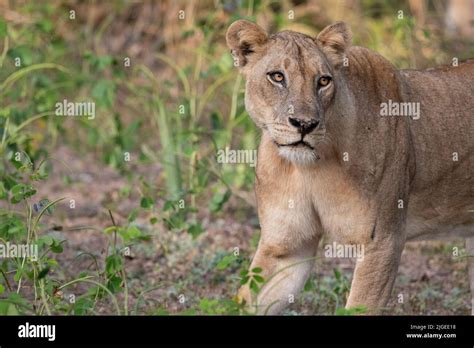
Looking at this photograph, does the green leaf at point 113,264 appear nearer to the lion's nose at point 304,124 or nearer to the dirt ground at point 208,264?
the dirt ground at point 208,264

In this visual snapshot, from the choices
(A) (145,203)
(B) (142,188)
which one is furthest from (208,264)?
(A) (145,203)

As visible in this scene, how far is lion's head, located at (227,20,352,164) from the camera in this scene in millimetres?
6047

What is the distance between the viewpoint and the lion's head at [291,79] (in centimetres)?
605

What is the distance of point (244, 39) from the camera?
6.57 meters

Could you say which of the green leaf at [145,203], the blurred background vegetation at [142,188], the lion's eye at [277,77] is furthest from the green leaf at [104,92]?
the lion's eye at [277,77]

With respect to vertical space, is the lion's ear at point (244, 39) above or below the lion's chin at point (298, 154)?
above

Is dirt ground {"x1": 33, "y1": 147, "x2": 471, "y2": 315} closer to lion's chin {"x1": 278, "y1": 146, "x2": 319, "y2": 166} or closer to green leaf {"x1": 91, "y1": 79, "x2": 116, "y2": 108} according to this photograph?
green leaf {"x1": 91, "y1": 79, "x2": 116, "y2": 108}

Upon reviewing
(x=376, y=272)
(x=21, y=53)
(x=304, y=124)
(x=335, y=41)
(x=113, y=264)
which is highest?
(x=21, y=53)

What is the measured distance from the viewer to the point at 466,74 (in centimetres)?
744

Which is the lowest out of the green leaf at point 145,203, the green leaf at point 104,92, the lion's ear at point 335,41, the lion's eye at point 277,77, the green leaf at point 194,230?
the green leaf at point 194,230

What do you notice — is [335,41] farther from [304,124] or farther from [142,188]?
[142,188]

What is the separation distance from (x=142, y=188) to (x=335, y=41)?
340 centimetres

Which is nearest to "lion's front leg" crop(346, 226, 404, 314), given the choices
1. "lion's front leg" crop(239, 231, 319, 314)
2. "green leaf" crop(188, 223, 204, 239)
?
"lion's front leg" crop(239, 231, 319, 314)
